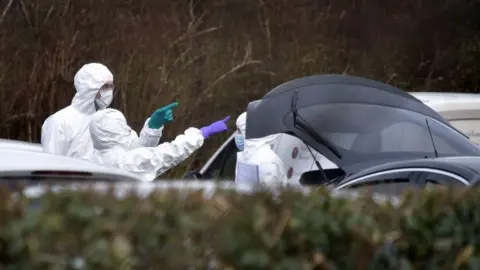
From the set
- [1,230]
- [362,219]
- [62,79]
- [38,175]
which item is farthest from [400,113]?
[62,79]

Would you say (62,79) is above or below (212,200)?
below

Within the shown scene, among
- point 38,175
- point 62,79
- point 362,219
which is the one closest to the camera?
point 362,219

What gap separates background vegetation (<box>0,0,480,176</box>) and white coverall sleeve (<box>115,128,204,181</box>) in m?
5.27

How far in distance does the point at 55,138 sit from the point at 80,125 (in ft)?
0.84

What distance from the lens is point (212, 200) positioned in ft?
11.1

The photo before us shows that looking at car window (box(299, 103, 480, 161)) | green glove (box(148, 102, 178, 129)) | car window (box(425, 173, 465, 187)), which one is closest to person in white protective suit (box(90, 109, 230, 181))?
green glove (box(148, 102, 178, 129))

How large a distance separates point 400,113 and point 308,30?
7.34 meters

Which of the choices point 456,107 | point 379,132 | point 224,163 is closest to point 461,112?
point 456,107

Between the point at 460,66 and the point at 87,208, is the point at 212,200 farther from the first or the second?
the point at 460,66

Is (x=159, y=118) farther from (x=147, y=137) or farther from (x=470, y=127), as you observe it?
(x=470, y=127)

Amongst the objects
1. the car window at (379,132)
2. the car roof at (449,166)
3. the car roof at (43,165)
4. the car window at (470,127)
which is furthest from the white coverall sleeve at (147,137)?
the car roof at (43,165)

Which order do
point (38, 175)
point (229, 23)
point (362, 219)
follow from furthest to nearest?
point (229, 23), point (38, 175), point (362, 219)

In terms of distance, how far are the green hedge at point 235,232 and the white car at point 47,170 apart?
4.28 ft

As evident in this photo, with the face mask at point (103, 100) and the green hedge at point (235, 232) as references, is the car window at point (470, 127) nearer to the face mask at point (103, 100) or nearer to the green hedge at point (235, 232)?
the face mask at point (103, 100)
